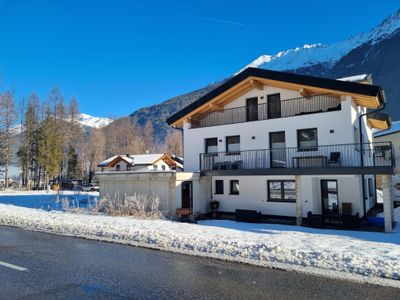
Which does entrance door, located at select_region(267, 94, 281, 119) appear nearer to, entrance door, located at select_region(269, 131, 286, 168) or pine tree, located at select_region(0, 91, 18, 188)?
entrance door, located at select_region(269, 131, 286, 168)

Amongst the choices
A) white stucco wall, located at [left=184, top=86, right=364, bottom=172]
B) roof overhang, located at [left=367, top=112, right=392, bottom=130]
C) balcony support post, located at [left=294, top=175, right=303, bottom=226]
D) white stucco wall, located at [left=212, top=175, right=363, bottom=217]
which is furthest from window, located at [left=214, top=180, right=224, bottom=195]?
roof overhang, located at [left=367, top=112, right=392, bottom=130]

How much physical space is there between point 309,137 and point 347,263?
974 cm

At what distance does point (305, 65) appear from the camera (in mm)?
141125

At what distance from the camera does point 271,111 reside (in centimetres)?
1717

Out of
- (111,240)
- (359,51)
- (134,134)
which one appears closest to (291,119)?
(111,240)

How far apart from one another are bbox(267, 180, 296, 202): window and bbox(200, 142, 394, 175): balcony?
886mm

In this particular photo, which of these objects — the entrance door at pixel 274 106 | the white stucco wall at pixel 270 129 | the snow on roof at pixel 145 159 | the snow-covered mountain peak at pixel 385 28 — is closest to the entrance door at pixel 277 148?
the white stucco wall at pixel 270 129

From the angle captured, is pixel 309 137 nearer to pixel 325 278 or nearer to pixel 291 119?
pixel 291 119

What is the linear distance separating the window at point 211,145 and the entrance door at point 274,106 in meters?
3.57

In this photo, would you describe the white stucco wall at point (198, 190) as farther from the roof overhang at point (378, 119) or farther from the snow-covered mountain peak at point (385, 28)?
the snow-covered mountain peak at point (385, 28)

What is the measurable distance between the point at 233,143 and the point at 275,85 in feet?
13.4

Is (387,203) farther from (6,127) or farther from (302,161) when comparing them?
(6,127)

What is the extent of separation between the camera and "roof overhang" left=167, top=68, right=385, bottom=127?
14.0 metres

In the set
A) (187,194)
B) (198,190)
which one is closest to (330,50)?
(198,190)
